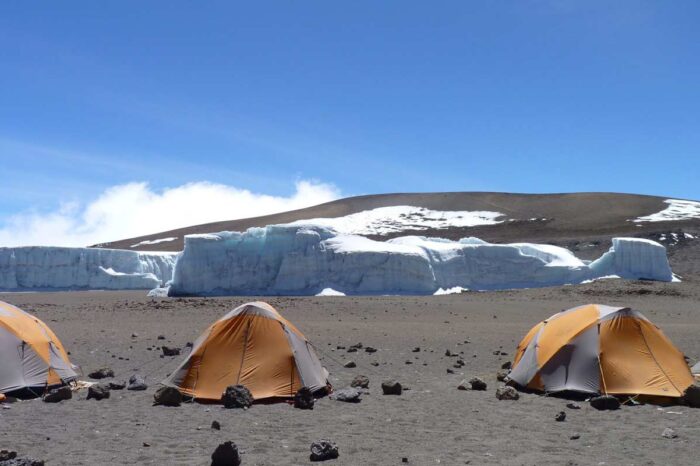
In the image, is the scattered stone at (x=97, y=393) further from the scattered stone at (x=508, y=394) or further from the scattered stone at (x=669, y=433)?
the scattered stone at (x=669, y=433)

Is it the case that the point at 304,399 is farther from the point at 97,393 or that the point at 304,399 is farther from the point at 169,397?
the point at 97,393

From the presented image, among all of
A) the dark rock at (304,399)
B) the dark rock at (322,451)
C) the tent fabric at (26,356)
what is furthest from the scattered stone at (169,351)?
the dark rock at (322,451)

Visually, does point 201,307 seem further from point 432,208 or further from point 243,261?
point 432,208

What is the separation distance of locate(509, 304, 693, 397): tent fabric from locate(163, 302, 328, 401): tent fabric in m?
3.76

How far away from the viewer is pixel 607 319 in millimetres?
11016

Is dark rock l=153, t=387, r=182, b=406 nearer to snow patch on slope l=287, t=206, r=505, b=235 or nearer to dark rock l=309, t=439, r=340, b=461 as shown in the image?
dark rock l=309, t=439, r=340, b=461

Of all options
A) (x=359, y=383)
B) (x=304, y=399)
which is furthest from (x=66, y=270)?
(x=304, y=399)

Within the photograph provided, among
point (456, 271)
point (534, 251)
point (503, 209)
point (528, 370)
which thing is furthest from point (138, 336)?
point (503, 209)

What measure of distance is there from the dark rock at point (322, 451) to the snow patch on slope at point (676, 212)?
75.7m

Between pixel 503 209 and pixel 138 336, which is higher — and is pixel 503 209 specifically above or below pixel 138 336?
above

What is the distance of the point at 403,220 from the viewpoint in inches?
3730

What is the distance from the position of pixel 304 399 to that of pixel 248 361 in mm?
1227

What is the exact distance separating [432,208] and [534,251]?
59609 mm

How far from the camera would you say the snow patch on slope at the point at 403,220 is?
8751cm
